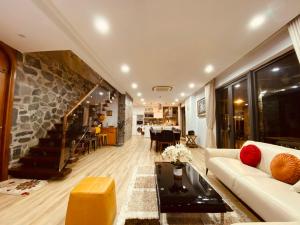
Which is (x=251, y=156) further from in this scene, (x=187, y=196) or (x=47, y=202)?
(x=47, y=202)

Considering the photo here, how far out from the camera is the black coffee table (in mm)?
1534

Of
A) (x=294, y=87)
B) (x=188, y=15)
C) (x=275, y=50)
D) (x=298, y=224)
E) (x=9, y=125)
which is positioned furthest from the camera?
(x=9, y=125)

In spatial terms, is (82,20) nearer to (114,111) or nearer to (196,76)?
(196,76)

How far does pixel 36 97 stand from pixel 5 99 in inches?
34.2

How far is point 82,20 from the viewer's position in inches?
90.5

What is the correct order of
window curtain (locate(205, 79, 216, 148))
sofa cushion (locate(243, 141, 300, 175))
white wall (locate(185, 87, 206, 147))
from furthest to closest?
white wall (locate(185, 87, 206, 147))
window curtain (locate(205, 79, 216, 148))
sofa cushion (locate(243, 141, 300, 175))

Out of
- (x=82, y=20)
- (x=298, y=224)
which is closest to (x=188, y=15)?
(x=82, y=20)

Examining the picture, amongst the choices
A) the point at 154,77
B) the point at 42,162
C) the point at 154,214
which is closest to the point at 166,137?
the point at 154,77

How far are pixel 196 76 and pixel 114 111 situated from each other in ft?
15.4

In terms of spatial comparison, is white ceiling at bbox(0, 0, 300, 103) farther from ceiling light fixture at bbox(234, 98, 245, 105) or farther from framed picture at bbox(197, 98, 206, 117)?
framed picture at bbox(197, 98, 206, 117)

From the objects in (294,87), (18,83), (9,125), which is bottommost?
(9,125)

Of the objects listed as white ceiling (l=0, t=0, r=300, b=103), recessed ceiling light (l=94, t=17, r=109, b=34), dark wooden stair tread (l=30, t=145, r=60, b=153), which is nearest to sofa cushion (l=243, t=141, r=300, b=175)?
white ceiling (l=0, t=0, r=300, b=103)

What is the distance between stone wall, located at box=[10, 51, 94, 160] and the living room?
3cm

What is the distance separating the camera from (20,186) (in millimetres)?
2758
